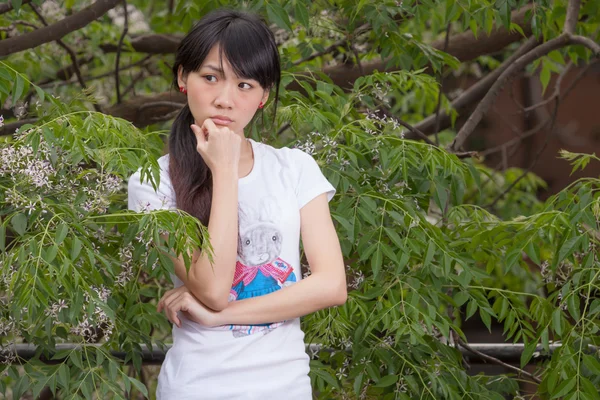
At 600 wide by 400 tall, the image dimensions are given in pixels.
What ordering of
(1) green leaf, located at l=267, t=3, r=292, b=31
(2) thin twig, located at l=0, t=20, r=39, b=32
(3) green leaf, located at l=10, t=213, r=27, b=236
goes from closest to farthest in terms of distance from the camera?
(3) green leaf, located at l=10, t=213, r=27, b=236 → (1) green leaf, located at l=267, t=3, r=292, b=31 → (2) thin twig, located at l=0, t=20, r=39, b=32

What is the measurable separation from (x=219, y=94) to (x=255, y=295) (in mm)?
431

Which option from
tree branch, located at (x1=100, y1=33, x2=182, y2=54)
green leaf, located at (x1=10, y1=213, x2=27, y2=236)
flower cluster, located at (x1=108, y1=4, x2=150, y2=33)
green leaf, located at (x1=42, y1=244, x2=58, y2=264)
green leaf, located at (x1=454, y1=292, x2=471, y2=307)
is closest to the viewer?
green leaf, located at (x1=42, y1=244, x2=58, y2=264)

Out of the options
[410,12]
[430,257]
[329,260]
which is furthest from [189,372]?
[410,12]

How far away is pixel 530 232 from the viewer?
2.64 m

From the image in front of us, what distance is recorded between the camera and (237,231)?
188 cm

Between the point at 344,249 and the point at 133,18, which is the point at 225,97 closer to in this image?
the point at 344,249

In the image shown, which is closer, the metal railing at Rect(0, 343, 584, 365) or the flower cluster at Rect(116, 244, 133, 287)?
the flower cluster at Rect(116, 244, 133, 287)

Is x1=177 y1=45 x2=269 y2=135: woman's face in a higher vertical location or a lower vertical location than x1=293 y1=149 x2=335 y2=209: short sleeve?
higher

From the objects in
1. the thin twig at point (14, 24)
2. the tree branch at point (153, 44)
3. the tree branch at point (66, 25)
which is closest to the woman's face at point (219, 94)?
the tree branch at point (66, 25)

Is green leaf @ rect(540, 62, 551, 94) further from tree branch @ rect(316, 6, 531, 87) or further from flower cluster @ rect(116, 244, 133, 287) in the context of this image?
flower cluster @ rect(116, 244, 133, 287)

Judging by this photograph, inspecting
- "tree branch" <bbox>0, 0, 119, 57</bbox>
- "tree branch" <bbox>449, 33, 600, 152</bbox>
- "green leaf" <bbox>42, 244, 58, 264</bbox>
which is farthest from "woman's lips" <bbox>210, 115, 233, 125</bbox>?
"tree branch" <bbox>449, 33, 600, 152</bbox>

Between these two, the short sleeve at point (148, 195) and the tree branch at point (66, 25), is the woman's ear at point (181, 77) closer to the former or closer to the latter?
the short sleeve at point (148, 195)

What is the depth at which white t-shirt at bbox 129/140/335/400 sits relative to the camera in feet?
6.10

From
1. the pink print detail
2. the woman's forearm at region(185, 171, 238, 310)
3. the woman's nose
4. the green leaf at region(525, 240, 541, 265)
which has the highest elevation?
the woman's nose
